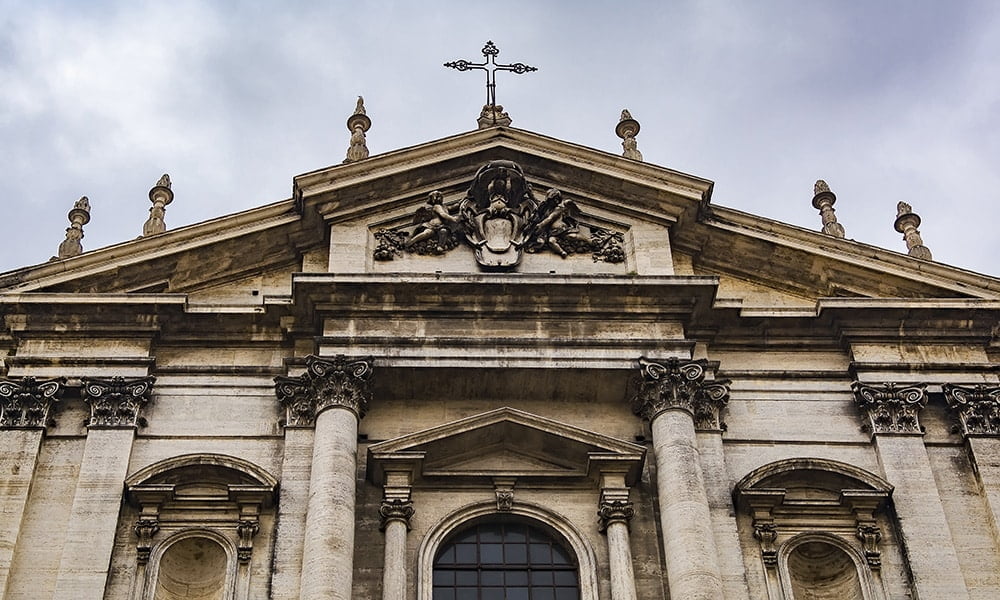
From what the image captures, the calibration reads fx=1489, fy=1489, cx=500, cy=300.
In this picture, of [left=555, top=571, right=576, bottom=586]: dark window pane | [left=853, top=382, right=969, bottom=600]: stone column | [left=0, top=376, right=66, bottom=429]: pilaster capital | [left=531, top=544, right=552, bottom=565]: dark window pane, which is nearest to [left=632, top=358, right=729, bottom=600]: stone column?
[left=555, top=571, right=576, bottom=586]: dark window pane

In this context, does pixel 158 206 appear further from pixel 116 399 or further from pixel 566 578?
pixel 566 578

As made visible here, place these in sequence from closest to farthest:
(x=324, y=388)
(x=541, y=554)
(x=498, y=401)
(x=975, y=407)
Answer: (x=541, y=554) < (x=324, y=388) < (x=975, y=407) < (x=498, y=401)

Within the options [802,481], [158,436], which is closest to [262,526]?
[158,436]

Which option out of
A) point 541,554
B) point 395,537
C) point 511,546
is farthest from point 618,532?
point 395,537

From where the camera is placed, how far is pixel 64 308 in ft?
82.6

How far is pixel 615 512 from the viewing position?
23.1 m

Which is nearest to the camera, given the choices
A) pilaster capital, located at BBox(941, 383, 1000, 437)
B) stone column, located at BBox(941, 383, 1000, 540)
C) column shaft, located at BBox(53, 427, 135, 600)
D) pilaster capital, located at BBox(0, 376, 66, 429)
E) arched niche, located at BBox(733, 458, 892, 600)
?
column shaft, located at BBox(53, 427, 135, 600)

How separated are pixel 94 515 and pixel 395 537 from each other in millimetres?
4604

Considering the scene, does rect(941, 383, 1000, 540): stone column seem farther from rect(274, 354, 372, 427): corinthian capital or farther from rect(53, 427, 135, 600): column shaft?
rect(53, 427, 135, 600): column shaft

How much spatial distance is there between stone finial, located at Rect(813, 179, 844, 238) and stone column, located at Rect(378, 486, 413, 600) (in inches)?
403

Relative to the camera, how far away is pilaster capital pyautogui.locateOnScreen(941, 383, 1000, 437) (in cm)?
2447

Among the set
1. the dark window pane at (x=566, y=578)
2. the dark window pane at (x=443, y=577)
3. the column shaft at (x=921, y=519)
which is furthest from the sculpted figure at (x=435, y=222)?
the column shaft at (x=921, y=519)

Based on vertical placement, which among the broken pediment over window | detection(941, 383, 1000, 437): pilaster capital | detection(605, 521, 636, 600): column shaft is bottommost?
detection(605, 521, 636, 600): column shaft

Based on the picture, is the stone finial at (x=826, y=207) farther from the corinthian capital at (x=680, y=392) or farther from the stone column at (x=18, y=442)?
the stone column at (x=18, y=442)
